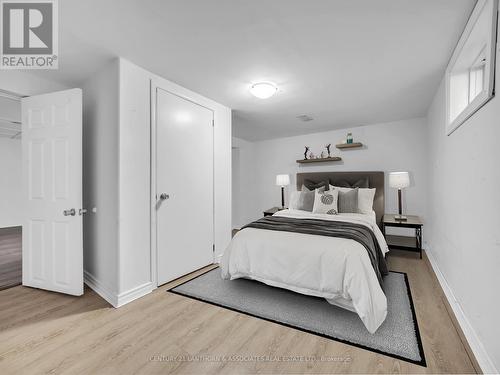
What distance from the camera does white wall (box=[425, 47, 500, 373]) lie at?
1.31m

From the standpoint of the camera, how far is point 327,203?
12.0 ft

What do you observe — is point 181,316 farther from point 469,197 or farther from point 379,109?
point 379,109

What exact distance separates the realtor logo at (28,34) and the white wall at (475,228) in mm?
2901

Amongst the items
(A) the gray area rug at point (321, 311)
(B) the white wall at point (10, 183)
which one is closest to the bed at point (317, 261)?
(A) the gray area rug at point (321, 311)

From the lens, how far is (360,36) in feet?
6.01

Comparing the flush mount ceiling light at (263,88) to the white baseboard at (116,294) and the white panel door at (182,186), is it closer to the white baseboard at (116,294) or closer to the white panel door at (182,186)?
the white panel door at (182,186)

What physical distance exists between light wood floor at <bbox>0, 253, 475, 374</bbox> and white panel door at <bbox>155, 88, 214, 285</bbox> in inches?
22.9

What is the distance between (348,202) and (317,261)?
188 cm

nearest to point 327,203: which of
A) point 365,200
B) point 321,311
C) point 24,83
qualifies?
point 365,200

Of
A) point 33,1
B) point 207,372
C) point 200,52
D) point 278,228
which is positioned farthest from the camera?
point 278,228

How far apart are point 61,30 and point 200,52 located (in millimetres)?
1042

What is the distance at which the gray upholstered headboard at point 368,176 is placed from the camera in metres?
4.14

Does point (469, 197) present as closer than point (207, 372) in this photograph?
No

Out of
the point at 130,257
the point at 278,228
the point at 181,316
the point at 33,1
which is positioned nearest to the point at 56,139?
the point at 33,1
